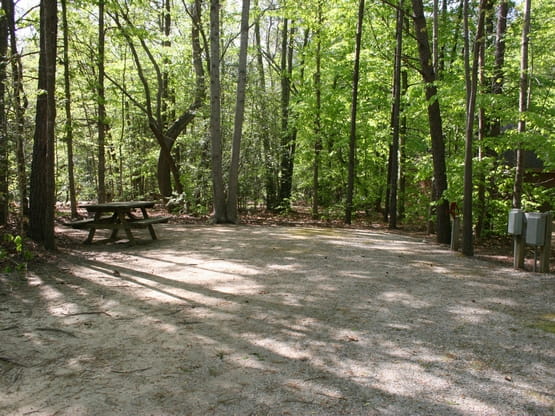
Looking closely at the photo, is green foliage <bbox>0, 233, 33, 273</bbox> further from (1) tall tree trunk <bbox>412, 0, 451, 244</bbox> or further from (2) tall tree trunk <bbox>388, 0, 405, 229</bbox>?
(2) tall tree trunk <bbox>388, 0, 405, 229</bbox>

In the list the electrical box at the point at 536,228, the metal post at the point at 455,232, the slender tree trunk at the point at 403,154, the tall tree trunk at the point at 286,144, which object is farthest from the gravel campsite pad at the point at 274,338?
the tall tree trunk at the point at 286,144

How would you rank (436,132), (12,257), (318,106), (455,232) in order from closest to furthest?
(12,257), (455,232), (436,132), (318,106)

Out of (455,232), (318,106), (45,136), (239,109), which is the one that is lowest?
(455,232)

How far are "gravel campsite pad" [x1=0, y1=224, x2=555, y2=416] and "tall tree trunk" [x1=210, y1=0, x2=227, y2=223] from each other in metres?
5.63

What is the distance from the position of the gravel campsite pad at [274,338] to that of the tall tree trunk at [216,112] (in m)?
5.63

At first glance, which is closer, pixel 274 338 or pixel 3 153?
pixel 274 338

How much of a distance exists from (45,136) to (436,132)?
7.53m

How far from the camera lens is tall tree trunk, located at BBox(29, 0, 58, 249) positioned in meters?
7.20

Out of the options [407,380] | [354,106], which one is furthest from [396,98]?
[407,380]

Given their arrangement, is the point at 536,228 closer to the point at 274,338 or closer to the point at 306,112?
the point at 274,338

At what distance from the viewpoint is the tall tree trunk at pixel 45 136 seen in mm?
7199

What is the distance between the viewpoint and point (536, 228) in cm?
639

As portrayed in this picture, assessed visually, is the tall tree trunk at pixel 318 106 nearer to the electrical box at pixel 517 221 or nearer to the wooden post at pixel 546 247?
the electrical box at pixel 517 221

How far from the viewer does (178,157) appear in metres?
18.5
